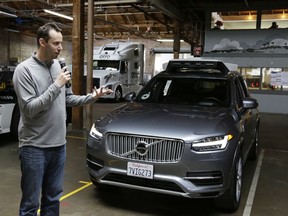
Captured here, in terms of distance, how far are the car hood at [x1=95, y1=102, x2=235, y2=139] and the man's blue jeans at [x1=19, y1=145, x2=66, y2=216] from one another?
1.18 metres

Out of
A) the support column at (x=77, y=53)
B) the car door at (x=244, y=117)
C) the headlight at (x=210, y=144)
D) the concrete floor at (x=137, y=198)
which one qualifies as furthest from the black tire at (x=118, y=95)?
the headlight at (x=210, y=144)

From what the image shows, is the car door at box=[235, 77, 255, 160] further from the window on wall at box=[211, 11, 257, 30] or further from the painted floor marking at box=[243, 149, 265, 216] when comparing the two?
the window on wall at box=[211, 11, 257, 30]

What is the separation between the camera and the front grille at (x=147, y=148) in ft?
11.9

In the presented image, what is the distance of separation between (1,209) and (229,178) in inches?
102

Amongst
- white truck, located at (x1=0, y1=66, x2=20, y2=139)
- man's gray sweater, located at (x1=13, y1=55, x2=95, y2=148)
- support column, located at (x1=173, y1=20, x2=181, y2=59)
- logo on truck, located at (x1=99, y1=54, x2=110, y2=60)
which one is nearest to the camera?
man's gray sweater, located at (x1=13, y1=55, x2=95, y2=148)

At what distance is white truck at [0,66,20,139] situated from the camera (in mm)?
6832

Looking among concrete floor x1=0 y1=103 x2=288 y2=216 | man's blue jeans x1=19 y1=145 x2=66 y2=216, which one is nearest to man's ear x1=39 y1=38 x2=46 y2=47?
man's blue jeans x1=19 y1=145 x2=66 y2=216

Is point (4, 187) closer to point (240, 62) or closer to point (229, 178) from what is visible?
point (229, 178)

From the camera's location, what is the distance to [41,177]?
104 inches

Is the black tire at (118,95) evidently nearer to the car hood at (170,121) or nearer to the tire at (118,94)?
the tire at (118,94)

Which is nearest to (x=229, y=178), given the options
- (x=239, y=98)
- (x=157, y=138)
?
(x=157, y=138)

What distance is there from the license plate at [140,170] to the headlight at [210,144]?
0.52 metres

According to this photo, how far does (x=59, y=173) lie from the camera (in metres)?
2.84

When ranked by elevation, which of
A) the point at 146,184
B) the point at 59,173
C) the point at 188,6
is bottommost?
the point at 146,184
